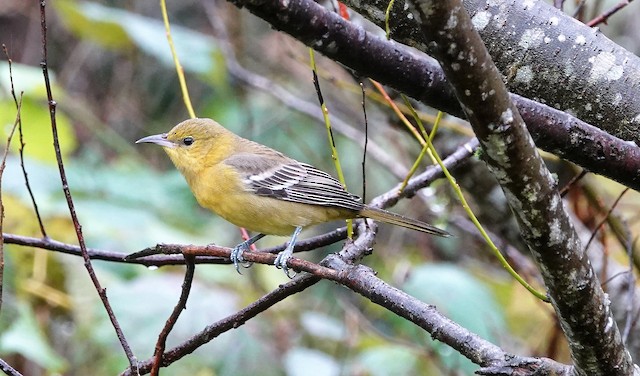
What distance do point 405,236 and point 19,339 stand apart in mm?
3942

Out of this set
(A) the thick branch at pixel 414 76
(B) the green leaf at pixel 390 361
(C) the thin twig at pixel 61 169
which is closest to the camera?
(A) the thick branch at pixel 414 76

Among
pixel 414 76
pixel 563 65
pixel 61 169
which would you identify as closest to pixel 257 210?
pixel 61 169

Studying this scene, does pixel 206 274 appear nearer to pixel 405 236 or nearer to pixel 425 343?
pixel 425 343

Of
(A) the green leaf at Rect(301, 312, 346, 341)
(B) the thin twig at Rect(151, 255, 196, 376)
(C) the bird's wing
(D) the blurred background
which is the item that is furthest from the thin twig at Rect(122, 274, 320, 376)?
(A) the green leaf at Rect(301, 312, 346, 341)

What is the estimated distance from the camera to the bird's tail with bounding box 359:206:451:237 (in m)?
2.83

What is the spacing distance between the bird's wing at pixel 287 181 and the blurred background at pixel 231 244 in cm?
46

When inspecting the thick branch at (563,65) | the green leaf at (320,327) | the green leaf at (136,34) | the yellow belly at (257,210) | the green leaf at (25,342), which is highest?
the green leaf at (136,34)

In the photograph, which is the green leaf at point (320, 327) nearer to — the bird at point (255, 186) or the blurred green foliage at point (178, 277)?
the blurred green foliage at point (178, 277)

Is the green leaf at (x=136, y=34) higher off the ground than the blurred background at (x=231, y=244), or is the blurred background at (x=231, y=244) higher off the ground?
the green leaf at (x=136, y=34)

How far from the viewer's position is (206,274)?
4.60 m

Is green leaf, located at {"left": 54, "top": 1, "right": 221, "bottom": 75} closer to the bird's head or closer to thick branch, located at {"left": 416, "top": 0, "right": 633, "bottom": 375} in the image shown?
the bird's head

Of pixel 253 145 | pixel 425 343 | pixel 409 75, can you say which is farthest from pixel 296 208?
pixel 409 75

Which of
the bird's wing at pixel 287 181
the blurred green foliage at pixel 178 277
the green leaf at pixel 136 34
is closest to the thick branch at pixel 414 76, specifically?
the bird's wing at pixel 287 181

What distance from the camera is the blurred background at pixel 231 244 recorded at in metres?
3.62
